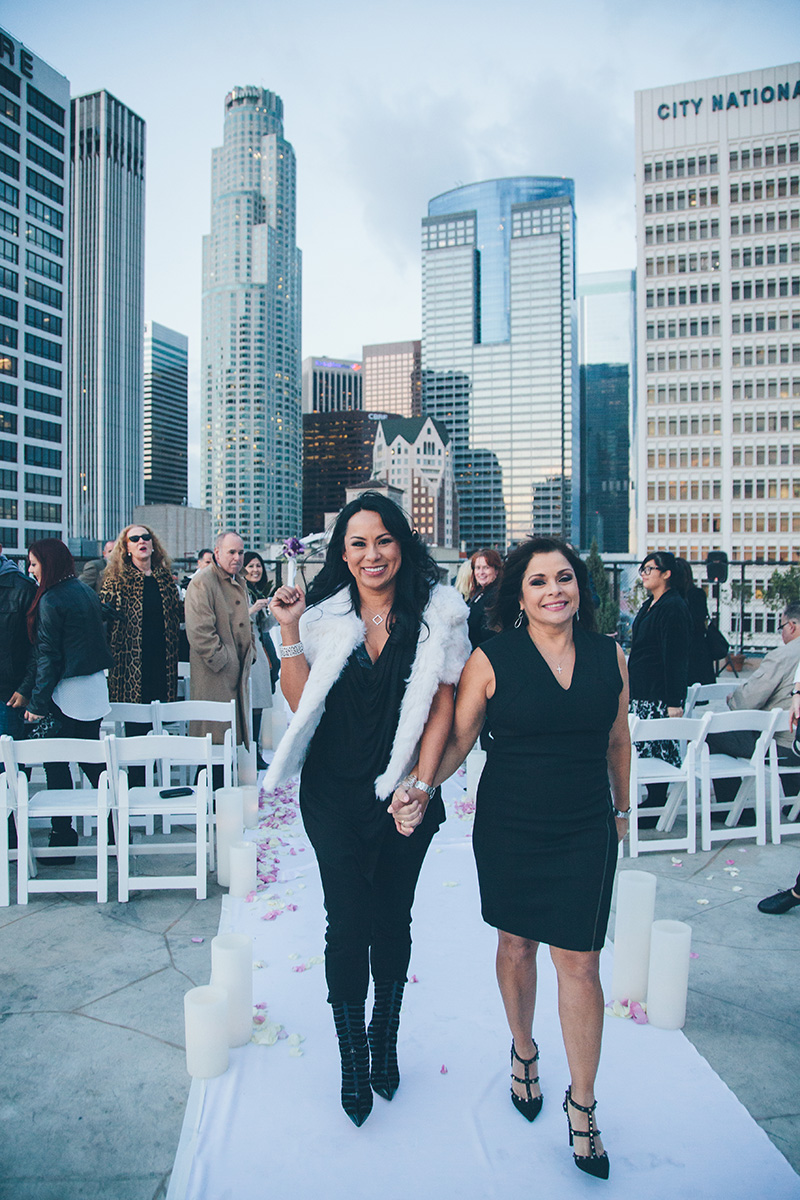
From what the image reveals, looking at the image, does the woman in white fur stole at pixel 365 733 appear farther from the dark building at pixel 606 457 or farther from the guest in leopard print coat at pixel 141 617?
the dark building at pixel 606 457

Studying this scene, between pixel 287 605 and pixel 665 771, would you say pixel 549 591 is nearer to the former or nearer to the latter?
pixel 287 605

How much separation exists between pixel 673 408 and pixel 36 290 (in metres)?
63.2

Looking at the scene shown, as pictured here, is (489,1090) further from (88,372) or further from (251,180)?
(251,180)

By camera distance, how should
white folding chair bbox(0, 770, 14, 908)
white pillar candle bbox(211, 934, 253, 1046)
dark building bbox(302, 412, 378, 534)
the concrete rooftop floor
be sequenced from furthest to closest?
dark building bbox(302, 412, 378, 534) < white folding chair bbox(0, 770, 14, 908) < white pillar candle bbox(211, 934, 253, 1046) < the concrete rooftop floor

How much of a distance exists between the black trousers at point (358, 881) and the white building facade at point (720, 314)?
69.9 meters

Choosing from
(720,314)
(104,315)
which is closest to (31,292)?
(104,315)

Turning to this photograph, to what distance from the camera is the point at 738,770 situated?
453 cm

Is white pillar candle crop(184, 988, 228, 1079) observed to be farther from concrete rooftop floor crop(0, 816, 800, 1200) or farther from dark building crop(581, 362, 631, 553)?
dark building crop(581, 362, 631, 553)

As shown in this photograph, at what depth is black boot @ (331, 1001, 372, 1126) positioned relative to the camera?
2.09m

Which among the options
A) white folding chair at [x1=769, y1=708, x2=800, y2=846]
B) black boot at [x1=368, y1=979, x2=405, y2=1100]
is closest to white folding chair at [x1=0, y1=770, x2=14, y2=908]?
black boot at [x1=368, y1=979, x2=405, y2=1100]

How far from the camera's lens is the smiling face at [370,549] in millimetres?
2084

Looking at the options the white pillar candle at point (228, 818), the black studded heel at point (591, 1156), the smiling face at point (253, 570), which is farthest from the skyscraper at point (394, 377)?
the black studded heel at point (591, 1156)

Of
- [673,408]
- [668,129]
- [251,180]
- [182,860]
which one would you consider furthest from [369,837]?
[251,180]

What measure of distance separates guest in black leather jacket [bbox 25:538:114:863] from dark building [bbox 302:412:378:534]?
167 m
